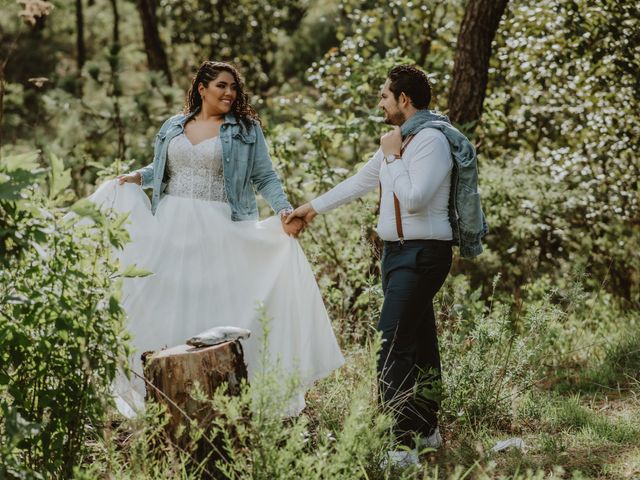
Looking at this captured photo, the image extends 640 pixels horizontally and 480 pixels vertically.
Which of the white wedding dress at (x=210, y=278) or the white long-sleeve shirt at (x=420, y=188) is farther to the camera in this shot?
the white wedding dress at (x=210, y=278)

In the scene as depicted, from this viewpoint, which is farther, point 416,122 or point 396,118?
point 396,118

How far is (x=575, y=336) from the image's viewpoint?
249 inches

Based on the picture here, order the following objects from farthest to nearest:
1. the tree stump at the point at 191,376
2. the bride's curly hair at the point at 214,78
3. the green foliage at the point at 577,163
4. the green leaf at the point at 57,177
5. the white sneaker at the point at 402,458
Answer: the green foliage at the point at 577,163, the bride's curly hair at the point at 214,78, the white sneaker at the point at 402,458, the tree stump at the point at 191,376, the green leaf at the point at 57,177

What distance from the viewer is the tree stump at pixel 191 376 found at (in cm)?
338

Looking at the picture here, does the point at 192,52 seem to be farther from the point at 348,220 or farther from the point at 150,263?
the point at 150,263

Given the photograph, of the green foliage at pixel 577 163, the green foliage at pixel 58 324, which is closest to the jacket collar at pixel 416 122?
the green foliage at pixel 58 324

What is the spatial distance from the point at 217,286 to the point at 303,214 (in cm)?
Result: 63

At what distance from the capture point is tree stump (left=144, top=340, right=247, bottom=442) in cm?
338

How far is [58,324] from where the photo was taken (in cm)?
281

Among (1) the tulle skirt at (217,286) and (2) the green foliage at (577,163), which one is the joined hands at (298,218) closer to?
(1) the tulle skirt at (217,286)

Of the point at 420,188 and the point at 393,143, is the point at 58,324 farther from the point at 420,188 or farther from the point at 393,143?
the point at 393,143

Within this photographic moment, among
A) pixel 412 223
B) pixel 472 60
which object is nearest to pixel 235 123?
pixel 412 223

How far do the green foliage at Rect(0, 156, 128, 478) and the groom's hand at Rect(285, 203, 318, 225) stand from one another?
1.42 meters

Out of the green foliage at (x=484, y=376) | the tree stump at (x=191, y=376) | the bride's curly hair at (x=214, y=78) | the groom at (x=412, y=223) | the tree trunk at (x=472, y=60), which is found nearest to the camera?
the tree stump at (x=191, y=376)
